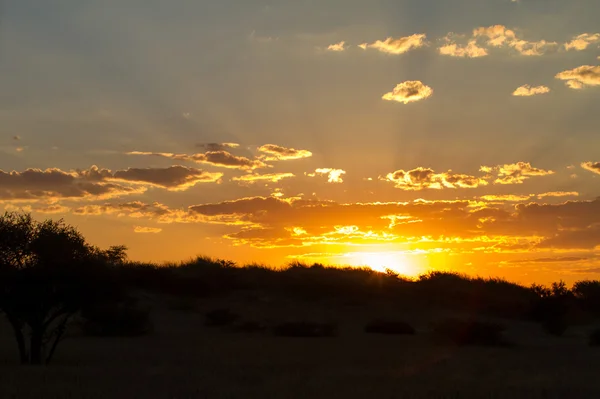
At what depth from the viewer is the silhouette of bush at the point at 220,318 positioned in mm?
32188

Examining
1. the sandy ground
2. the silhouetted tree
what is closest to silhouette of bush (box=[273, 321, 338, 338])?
the sandy ground

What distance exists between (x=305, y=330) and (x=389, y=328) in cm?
394

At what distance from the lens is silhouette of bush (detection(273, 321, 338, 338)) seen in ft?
96.7

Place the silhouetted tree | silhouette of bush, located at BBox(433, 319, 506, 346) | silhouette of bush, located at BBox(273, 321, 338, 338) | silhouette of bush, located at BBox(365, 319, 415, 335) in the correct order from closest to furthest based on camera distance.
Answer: the silhouetted tree, silhouette of bush, located at BBox(433, 319, 506, 346), silhouette of bush, located at BBox(273, 321, 338, 338), silhouette of bush, located at BBox(365, 319, 415, 335)

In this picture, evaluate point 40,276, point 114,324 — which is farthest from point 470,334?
point 40,276

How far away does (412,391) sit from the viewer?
→ 1514 centimetres

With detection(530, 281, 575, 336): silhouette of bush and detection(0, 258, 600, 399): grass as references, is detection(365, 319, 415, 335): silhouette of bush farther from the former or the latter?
detection(530, 281, 575, 336): silhouette of bush

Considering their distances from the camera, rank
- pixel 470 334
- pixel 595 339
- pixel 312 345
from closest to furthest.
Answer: pixel 312 345 < pixel 470 334 < pixel 595 339

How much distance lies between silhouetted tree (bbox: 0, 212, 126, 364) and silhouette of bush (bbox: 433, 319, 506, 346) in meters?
14.3

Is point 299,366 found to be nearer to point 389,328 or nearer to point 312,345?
point 312,345

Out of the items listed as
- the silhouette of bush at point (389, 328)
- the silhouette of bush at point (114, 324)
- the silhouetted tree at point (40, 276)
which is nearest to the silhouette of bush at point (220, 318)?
the silhouette of bush at point (114, 324)

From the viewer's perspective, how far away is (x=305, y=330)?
97.2 feet

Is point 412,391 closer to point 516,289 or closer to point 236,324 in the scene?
point 236,324

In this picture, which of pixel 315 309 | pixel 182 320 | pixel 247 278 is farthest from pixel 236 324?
pixel 247 278
